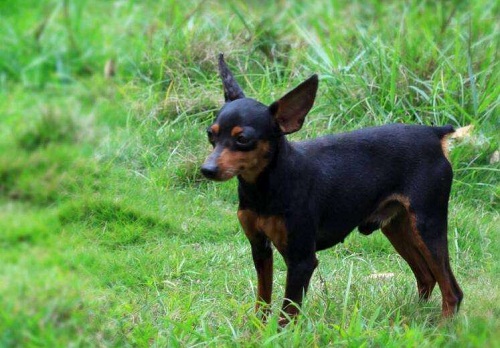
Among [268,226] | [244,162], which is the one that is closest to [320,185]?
[268,226]

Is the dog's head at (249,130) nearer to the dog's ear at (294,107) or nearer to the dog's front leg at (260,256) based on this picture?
the dog's ear at (294,107)

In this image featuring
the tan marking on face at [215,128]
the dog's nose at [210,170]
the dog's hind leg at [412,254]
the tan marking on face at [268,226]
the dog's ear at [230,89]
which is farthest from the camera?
the dog's hind leg at [412,254]

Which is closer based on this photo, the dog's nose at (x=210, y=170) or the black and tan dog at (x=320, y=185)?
the dog's nose at (x=210, y=170)

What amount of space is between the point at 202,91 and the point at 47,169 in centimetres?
184

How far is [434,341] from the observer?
181 inches

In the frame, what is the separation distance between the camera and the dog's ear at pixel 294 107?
473 centimetres

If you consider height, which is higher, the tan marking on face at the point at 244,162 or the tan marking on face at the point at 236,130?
the tan marking on face at the point at 236,130

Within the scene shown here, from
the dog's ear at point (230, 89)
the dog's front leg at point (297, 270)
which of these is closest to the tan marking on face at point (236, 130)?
the dog's ear at point (230, 89)

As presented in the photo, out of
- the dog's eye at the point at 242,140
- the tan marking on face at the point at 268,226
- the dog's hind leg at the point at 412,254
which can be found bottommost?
the dog's hind leg at the point at 412,254

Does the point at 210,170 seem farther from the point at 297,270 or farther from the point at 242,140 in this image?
the point at 297,270

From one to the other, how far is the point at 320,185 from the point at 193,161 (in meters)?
2.18

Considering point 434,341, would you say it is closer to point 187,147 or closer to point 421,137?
point 421,137

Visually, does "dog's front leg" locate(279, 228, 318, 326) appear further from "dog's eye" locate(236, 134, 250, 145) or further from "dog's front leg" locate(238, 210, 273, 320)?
"dog's eye" locate(236, 134, 250, 145)

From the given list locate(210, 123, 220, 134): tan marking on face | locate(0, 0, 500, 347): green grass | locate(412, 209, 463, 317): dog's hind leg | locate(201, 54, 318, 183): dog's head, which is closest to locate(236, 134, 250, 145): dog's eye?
locate(201, 54, 318, 183): dog's head
